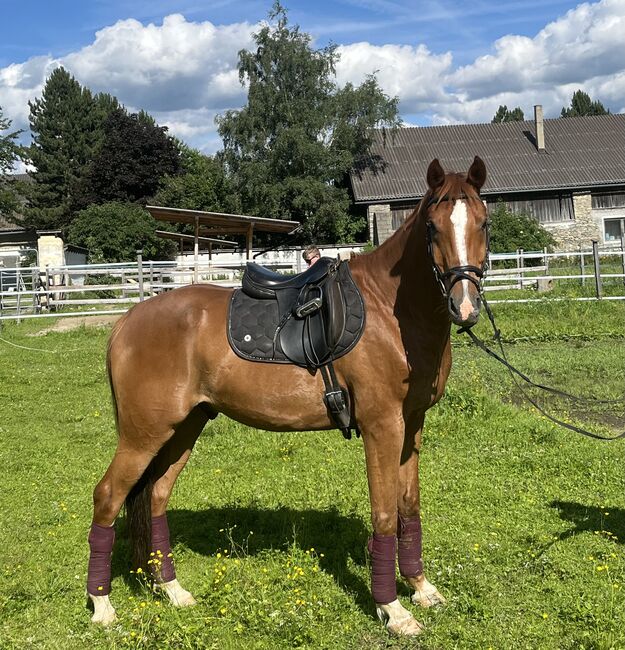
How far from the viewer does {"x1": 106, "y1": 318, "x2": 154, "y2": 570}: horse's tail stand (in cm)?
444

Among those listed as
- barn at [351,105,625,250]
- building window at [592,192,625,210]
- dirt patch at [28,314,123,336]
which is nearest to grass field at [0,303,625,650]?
dirt patch at [28,314,123,336]

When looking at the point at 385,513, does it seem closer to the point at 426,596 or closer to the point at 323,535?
the point at 426,596

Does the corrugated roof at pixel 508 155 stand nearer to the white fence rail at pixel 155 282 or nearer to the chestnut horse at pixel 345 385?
the white fence rail at pixel 155 282

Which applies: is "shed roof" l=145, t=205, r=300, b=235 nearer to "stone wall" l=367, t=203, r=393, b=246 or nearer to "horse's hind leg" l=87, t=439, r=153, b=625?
"horse's hind leg" l=87, t=439, r=153, b=625

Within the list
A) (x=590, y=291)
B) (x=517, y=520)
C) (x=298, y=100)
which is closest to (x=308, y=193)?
(x=298, y=100)

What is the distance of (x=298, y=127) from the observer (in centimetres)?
4009

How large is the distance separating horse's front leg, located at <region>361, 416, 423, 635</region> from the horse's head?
3.02 ft

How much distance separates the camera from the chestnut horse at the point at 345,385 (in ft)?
12.6

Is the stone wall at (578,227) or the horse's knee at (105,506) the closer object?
the horse's knee at (105,506)

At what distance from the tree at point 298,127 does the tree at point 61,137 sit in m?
23.2

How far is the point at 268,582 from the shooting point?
→ 4.52 m

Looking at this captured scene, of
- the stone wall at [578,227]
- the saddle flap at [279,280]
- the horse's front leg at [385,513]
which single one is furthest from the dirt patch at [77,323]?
the stone wall at [578,227]

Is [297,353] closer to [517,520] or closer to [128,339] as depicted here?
[128,339]

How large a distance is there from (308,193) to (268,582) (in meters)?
36.8
